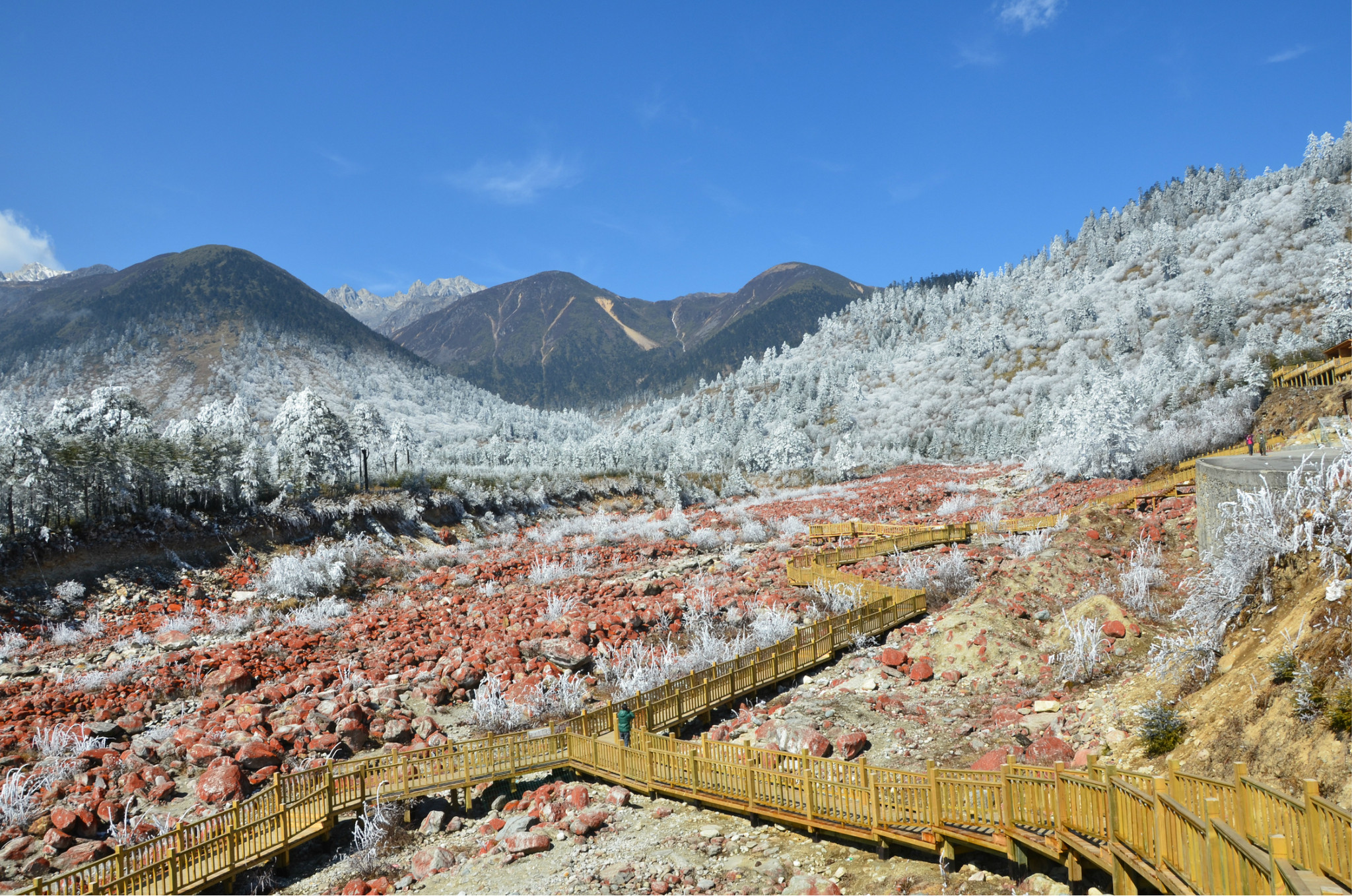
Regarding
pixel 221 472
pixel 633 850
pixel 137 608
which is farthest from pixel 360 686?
pixel 221 472

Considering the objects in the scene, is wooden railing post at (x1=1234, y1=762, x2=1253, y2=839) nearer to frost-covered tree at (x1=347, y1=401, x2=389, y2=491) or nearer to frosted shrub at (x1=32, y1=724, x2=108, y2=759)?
frosted shrub at (x1=32, y1=724, x2=108, y2=759)

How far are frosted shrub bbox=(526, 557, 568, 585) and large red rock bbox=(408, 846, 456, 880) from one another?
715 inches

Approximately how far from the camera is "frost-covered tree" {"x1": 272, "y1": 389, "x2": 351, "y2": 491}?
43469 mm

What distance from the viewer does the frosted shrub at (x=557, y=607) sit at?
21672 mm

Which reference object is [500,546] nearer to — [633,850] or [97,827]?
[97,827]

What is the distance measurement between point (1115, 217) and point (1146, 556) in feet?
639

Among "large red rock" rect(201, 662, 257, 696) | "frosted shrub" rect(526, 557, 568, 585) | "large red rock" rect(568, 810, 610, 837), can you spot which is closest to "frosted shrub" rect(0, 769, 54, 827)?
"large red rock" rect(201, 662, 257, 696)

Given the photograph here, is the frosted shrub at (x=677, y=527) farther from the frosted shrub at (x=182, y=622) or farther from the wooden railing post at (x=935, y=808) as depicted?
the wooden railing post at (x=935, y=808)

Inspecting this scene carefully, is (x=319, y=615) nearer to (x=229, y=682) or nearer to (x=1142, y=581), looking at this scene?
(x=229, y=682)

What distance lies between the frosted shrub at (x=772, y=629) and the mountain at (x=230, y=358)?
263ft

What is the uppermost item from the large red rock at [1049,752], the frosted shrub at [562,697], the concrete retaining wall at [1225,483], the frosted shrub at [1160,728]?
the concrete retaining wall at [1225,483]

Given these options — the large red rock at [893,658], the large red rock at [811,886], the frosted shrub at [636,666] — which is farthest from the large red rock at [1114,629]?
the frosted shrub at [636,666]

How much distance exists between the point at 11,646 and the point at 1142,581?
3196cm

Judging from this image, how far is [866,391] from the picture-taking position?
141500 mm
